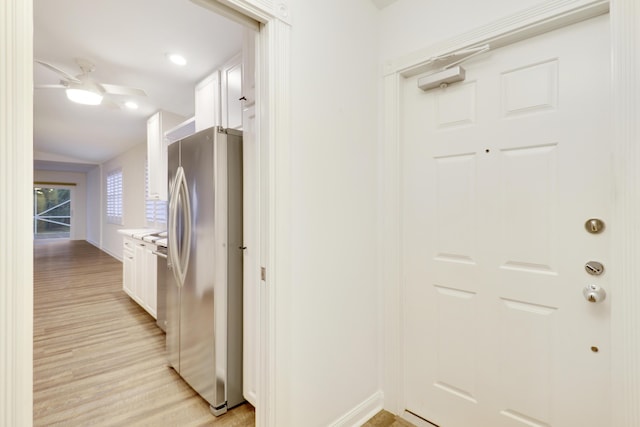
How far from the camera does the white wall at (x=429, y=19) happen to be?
1.49 metres

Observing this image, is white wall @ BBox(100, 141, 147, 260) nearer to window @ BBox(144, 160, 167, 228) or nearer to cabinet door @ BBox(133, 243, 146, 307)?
window @ BBox(144, 160, 167, 228)

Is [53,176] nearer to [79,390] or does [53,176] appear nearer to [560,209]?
[79,390]

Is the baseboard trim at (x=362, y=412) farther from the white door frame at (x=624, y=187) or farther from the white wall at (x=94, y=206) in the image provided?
the white wall at (x=94, y=206)

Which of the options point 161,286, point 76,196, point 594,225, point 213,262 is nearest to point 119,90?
point 161,286

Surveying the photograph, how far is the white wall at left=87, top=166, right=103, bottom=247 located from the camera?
9.07 meters

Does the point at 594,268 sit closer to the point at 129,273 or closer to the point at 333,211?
the point at 333,211

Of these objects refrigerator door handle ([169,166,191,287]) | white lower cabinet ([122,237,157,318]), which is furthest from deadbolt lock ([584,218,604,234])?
white lower cabinet ([122,237,157,318])

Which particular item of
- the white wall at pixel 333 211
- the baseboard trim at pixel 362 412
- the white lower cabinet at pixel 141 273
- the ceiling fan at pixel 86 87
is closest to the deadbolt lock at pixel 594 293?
the white wall at pixel 333 211

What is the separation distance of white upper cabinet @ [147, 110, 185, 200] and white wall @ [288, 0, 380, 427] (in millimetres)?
3112

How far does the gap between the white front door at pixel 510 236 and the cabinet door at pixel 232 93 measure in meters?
1.35

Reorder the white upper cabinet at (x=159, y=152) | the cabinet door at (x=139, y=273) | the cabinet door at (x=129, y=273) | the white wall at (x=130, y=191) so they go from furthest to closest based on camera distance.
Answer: the white wall at (x=130, y=191), the white upper cabinet at (x=159, y=152), the cabinet door at (x=129, y=273), the cabinet door at (x=139, y=273)

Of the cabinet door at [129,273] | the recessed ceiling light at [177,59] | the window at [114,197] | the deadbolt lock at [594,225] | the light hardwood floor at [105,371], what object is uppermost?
the recessed ceiling light at [177,59]

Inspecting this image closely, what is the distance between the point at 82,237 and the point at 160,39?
1116 cm

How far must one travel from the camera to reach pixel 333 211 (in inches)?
65.2
